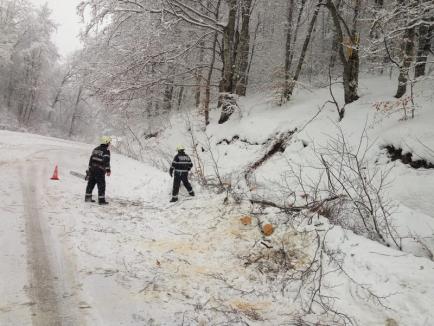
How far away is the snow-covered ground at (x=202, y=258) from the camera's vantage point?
4.79 m

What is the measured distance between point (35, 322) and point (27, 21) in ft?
154

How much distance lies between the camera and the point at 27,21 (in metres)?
43.0

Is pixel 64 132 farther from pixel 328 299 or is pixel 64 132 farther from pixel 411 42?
pixel 328 299

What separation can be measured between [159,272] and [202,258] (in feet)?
3.33

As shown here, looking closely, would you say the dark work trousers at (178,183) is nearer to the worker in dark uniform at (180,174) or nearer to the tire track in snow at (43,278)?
the worker in dark uniform at (180,174)

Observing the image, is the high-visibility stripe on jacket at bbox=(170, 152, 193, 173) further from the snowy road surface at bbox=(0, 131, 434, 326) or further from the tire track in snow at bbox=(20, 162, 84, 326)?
the tire track in snow at bbox=(20, 162, 84, 326)

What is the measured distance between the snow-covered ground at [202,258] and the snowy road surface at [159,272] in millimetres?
20

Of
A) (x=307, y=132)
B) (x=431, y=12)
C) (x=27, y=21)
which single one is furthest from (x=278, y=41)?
(x=27, y=21)

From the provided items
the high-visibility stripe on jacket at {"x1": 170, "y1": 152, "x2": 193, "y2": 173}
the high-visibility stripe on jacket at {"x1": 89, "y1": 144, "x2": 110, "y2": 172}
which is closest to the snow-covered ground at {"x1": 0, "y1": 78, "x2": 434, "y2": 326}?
the high-visibility stripe on jacket at {"x1": 170, "y1": 152, "x2": 193, "y2": 173}

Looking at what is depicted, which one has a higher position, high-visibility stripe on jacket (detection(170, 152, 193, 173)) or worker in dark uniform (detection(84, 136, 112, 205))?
high-visibility stripe on jacket (detection(170, 152, 193, 173))

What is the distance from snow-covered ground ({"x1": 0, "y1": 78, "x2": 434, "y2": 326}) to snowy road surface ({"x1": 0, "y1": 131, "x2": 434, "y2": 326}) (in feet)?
0.07

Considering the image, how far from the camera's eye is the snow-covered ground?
4.79m

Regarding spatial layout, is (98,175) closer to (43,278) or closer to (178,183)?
(178,183)

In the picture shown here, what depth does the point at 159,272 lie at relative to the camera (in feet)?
19.5
